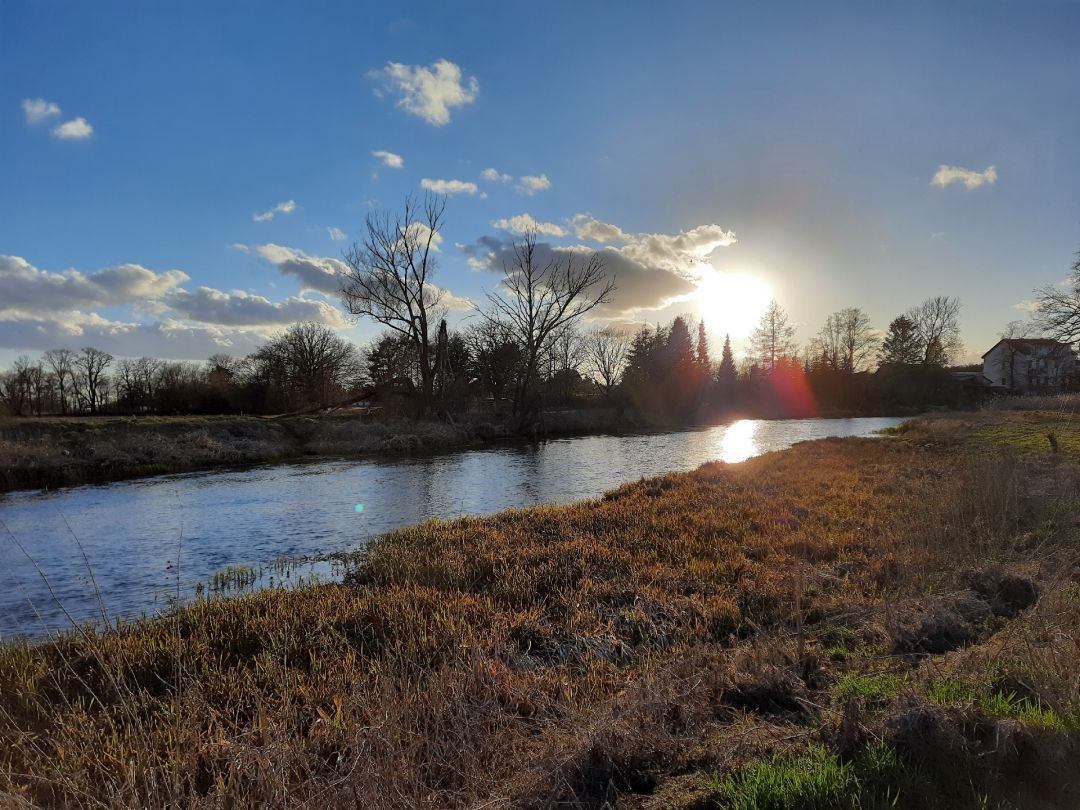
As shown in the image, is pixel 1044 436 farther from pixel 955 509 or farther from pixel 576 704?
pixel 576 704

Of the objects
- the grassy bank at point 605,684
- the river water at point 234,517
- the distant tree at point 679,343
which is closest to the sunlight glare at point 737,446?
the river water at point 234,517

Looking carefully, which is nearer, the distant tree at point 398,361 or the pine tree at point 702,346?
the distant tree at point 398,361

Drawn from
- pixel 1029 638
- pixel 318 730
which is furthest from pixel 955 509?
pixel 318 730

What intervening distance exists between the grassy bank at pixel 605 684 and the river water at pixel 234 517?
6.39 feet

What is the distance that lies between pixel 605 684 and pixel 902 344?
8325 centimetres

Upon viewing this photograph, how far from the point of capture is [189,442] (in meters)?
27.2

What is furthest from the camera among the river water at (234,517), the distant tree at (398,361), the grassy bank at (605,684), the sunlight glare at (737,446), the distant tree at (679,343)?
the distant tree at (679,343)

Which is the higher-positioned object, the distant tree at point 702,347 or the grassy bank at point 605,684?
the distant tree at point 702,347

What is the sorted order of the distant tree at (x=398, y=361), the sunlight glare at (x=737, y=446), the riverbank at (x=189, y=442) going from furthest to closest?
the distant tree at (x=398, y=361) < the sunlight glare at (x=737, y=446) < the riverbank at (x=189, y=442)

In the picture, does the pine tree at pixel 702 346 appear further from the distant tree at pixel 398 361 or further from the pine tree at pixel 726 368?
the distant tree at pixel 398 361

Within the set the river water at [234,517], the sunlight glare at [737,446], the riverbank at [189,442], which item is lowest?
the river water at [234,517]

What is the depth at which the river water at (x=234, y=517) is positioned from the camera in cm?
901

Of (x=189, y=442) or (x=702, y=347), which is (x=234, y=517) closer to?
(x=189, y=442)

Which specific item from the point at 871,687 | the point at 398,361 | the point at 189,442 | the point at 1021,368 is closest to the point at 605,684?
the point at 871,687
